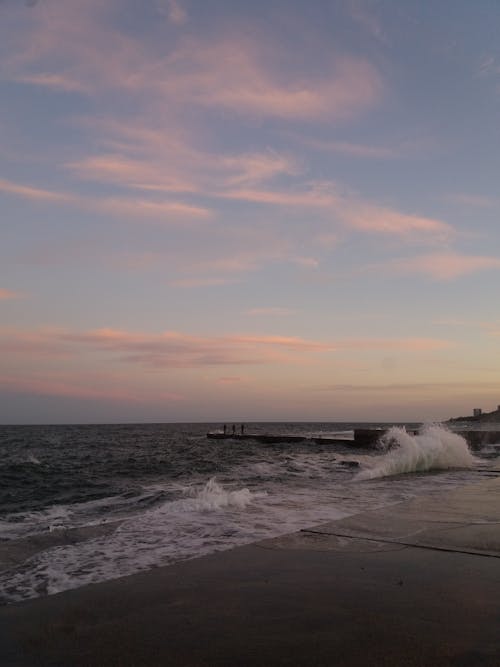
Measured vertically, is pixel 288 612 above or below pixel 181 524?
above

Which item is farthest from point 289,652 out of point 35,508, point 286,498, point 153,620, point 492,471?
point 492,471

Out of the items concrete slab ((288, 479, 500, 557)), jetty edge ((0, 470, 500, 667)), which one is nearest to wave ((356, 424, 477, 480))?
concrete slab ((288, 479, 500, 557))

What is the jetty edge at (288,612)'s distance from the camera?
Result: 3.18 m

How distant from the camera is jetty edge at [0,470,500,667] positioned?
3184 mm

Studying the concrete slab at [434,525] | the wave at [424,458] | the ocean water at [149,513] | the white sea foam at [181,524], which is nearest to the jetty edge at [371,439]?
the wave at [424,458]

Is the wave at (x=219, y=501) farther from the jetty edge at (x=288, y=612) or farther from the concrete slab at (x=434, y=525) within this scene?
the jetty edge at (x=288, y=612)

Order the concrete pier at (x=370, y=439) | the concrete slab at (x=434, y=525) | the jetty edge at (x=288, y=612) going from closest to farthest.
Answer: the jetty edge at (x=288, y=612)
the concrete slab at (x=434, y=525)
the concrete pier at (x=370, y=439)

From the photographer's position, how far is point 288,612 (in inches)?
155

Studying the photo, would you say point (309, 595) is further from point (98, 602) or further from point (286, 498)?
point (286, 498)

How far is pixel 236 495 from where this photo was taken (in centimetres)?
1169

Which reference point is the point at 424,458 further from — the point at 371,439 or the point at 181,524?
the point at 371,439

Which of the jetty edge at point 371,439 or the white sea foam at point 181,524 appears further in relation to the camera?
the jetty edge at point 371,439

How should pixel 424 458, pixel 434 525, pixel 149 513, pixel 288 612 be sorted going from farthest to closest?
pixel 424 458 < pixel 149 513 < pixel 434 525 < pixel 288 612

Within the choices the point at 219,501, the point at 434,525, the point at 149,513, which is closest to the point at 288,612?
the point at 434,525
